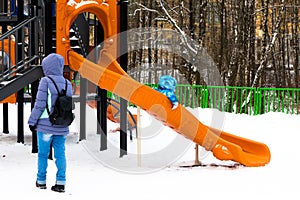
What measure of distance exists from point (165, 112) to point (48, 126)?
2.00 meters

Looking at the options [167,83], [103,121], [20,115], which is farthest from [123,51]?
[20,115]

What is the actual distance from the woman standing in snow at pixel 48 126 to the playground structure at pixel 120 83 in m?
1.41

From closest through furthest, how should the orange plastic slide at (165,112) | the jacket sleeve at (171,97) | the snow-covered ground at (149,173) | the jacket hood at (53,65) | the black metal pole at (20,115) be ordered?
the jacket hood at (53,65), the snow-covered ground at (149,173), the orange plastic slide at (165,112), the jacket sleeve at (171,97), the black metal pole at (20,115)

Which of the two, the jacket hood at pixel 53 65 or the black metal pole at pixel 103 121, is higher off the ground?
the jacket hood at pixel 53 65

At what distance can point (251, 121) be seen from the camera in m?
13.3

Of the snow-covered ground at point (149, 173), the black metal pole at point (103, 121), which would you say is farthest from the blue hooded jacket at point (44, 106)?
the black metal pole at point (103, 121)

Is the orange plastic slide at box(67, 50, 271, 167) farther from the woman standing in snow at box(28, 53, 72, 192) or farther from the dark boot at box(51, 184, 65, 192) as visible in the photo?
the dark boot at box(51, 184, 65, 192)

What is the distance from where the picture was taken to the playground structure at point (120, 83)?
6805mm

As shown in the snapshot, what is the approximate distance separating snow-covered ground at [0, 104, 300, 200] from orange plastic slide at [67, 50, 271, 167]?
211 mm

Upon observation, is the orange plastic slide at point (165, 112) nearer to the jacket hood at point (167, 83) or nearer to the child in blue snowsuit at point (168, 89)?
the child in blue snowsuit at point (168, 89)

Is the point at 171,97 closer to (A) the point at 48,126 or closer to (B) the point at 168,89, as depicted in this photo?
(B) the point at 168,89

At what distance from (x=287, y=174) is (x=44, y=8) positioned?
14.0 feet

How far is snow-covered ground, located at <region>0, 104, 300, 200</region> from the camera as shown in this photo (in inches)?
221

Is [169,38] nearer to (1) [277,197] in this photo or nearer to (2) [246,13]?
(2) [246,13]
